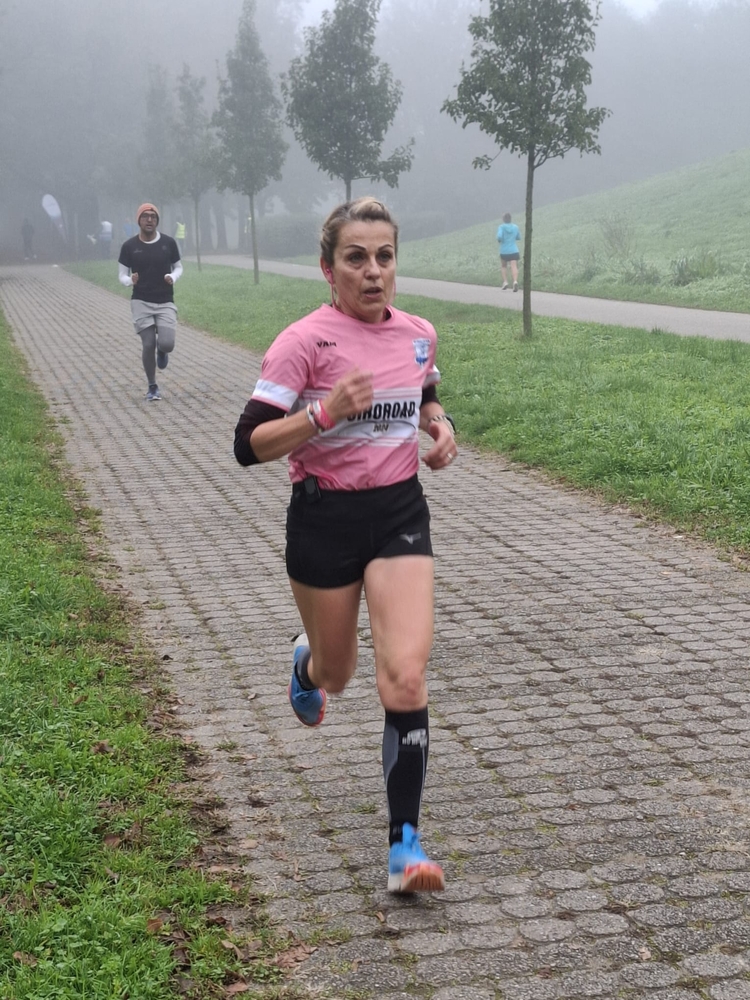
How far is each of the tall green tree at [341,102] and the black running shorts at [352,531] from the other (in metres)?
25.8

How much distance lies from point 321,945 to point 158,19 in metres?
102

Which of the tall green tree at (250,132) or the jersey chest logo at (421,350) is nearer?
the jersey chest logo at (421,350)

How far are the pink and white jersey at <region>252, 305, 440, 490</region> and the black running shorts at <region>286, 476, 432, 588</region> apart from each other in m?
0.04

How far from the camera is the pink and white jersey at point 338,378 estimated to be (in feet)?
12.2

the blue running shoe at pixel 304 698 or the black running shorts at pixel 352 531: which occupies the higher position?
the black running shorts at pixel 352 531

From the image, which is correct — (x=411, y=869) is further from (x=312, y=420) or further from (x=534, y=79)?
(x=534, y=79)

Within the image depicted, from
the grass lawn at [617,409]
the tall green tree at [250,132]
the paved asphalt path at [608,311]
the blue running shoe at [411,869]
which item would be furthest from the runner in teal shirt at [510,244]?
the blue running shoe at [411,869]

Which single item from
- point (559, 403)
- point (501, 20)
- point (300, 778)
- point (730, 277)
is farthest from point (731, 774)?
point (730, 277)

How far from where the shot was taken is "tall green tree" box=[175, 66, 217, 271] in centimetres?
4427

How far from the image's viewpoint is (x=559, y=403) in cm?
1248

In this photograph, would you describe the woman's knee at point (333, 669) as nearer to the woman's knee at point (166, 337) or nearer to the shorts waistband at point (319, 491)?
the shorts waistband at point (319, 491)

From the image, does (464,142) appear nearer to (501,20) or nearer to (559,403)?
(501,20)

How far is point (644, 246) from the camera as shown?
123 ft

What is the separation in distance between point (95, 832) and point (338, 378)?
1.60 meters
